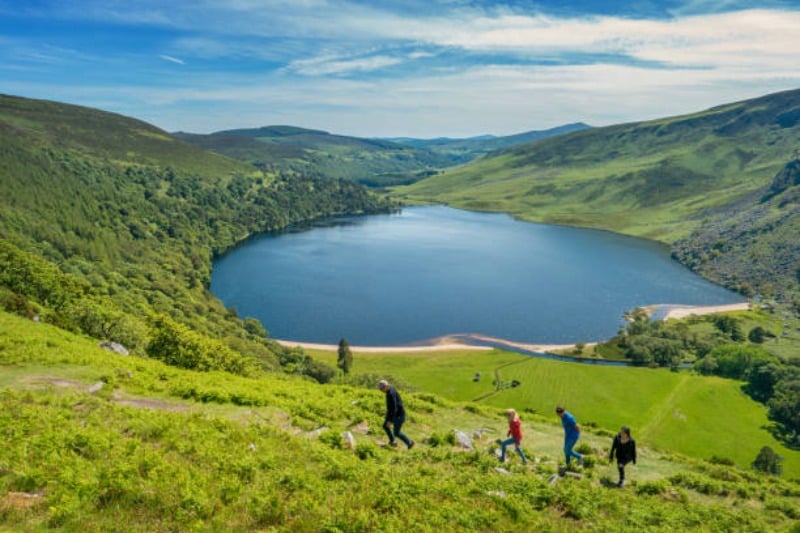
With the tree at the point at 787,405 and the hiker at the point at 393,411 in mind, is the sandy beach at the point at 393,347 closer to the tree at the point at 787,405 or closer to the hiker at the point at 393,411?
the tree at the point at 787,405

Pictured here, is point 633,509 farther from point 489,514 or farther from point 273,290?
point 273,290

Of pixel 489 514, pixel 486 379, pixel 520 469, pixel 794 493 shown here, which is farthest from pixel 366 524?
pixel 486 379

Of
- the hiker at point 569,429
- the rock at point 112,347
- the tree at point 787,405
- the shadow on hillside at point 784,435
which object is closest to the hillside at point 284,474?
the hiker at point 569,429

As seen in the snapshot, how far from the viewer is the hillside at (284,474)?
15.0 m

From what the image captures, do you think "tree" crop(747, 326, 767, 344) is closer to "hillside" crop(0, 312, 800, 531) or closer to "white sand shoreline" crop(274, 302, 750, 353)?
"white sand shoreline" crop(274, 302, 750, 353)

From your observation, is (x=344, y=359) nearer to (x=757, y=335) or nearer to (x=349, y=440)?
(x=349, y=440)

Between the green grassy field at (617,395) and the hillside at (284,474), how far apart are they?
73045 mm

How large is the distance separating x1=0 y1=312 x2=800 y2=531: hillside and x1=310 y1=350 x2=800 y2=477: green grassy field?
73045mm

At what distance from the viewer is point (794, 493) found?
24.8 meters

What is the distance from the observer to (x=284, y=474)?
57.6 ft

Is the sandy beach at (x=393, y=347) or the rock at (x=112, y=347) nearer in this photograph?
the rock at (x=112, y=347)

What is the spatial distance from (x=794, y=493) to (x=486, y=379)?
89247 millimetres

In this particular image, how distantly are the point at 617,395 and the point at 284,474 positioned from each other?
10667cm

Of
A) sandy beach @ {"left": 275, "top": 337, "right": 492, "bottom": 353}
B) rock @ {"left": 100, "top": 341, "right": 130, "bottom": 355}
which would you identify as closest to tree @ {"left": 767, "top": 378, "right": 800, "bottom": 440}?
sandy beach @ {"left": 275, "top": 337, "right": 492, "bottom": 353}
